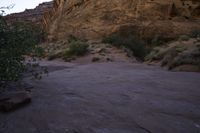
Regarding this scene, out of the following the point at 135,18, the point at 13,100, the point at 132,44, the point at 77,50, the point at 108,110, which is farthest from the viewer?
the point at 135,18

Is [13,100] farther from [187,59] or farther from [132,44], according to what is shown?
[132,44]

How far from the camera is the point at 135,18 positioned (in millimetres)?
25172

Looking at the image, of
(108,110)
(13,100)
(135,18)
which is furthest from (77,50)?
(108,110)

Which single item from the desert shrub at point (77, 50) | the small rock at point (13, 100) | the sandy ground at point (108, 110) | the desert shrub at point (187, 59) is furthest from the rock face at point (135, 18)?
the small rock at point (13, 100)

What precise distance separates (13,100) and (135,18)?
2055 cm

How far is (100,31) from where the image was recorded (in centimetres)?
2553

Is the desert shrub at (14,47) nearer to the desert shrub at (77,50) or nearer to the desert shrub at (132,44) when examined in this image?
the desert shrub at (77,50)

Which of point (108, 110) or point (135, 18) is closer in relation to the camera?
point (108, 110)

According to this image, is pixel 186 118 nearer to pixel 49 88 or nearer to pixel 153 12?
pixel 49 88

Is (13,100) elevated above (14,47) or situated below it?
below

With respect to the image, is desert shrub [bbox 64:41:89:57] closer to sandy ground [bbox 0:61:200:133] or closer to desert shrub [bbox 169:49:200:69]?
desert shrub [bbox 169:49:200:69]

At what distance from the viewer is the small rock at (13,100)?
5.36 m

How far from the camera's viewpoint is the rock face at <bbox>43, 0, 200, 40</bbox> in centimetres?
2378

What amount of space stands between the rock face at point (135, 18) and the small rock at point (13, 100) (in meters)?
18.6
